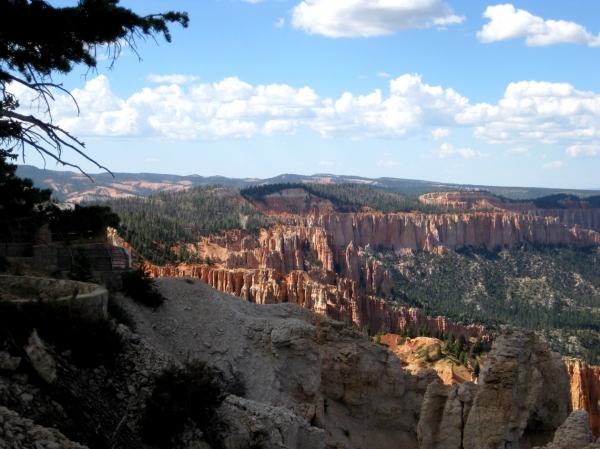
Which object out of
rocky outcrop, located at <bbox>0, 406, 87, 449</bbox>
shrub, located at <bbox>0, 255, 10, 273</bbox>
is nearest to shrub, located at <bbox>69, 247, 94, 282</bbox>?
shrub, located at <bbox>0, 255, 10, 273</bbox>

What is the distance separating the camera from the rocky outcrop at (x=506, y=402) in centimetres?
1455

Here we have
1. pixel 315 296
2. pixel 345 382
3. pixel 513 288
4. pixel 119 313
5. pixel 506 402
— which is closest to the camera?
pixel 506 402

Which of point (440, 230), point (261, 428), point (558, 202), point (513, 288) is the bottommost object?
point (513, 288)

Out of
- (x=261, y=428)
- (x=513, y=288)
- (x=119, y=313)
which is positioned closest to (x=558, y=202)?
(x=513, y=288)

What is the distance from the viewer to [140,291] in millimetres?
17391

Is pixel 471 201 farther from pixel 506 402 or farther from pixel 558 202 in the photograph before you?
pixel 506 402

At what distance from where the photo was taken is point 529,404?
1491 cm

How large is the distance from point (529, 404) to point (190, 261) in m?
46.8

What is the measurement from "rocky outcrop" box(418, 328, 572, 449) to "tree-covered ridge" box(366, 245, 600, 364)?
4336 centimetres

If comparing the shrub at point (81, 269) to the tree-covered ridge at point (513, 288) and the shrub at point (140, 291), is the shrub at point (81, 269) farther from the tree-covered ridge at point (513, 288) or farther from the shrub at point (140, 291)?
the tree-covered ridge at point (513, 288)

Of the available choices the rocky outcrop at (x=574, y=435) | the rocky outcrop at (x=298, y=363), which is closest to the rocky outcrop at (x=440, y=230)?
the rocky outcrop at (x=298, y=363)

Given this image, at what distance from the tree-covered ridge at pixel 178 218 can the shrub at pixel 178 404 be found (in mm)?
41716

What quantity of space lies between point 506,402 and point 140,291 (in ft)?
31.9

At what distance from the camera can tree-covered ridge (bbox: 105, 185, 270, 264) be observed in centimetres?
5934
